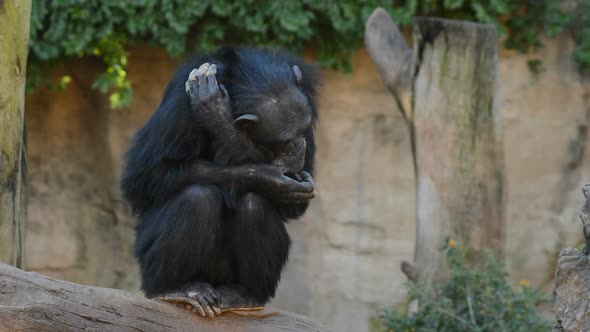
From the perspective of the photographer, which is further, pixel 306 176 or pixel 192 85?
pixel 306 176

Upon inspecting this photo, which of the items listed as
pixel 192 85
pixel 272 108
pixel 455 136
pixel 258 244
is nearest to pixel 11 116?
pixel 192 85

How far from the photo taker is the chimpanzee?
201 inches

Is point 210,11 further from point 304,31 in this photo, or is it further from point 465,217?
point 465,217

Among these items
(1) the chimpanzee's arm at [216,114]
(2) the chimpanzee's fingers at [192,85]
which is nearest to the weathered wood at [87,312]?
(1) the chimpanzee's arm at [216,114]

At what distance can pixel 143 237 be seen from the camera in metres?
5.30

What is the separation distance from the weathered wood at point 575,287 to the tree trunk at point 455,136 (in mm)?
2935

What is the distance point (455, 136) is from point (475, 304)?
1.28 meters

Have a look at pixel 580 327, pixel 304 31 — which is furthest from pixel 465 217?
pixel 580 327

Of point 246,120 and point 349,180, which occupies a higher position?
point 246,120

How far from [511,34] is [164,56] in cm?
354

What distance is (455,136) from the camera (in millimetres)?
7148

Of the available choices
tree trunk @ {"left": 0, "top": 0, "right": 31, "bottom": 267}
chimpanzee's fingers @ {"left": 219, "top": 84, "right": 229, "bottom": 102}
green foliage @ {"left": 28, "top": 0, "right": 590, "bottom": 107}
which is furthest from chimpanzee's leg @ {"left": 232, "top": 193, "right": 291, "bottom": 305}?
green foliage @ {"left": 28, "top": 0, "right": 590, "bottom": 107}

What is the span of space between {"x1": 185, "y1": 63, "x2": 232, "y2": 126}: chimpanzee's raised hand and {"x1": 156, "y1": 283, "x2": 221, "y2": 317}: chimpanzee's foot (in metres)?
0.94

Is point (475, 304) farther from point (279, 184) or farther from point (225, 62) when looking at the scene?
point (225, 62)
